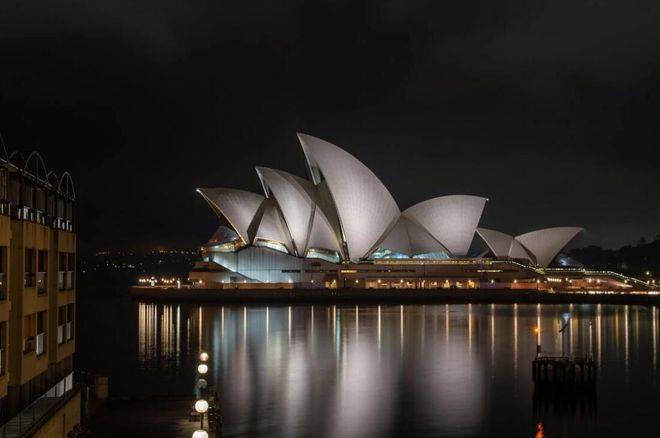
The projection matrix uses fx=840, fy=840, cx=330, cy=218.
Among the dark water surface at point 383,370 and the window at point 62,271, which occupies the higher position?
the window at point 62,271

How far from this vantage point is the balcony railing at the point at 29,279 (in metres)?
13.8

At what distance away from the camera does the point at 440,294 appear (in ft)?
271

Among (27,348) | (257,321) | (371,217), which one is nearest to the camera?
(27,348)

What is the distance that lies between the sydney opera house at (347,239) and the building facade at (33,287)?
5179 centimetres

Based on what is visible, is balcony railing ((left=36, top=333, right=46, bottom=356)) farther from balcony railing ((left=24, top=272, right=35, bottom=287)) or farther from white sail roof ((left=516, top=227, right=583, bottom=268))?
white sail roof ((left=516, top=227, right=583, bottom=268))

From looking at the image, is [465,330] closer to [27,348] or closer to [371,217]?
[371,217]

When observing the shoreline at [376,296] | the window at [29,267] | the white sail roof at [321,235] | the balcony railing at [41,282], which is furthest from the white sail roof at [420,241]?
the window at [29,267]

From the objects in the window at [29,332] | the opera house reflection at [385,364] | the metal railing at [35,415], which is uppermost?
the window at [29,332]

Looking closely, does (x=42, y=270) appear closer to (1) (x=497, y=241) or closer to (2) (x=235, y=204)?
(2) (x=235, y=204)

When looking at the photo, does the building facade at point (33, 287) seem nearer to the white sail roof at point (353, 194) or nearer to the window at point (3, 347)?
the window at point (3, 347)

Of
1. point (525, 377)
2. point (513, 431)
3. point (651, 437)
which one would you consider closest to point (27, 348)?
point (513, 431)

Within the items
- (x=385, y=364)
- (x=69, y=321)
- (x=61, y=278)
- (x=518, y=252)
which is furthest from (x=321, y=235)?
(x=61, y=278)

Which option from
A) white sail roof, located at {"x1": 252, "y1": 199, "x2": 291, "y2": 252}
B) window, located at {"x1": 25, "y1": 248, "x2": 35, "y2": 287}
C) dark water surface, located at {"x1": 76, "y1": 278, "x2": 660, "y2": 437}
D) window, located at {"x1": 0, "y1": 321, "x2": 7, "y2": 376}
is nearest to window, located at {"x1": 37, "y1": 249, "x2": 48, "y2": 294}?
window, located at {"x1": 25, "y1": 248, "x2": 35, "y2": 287}

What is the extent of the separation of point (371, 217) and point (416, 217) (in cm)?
988
